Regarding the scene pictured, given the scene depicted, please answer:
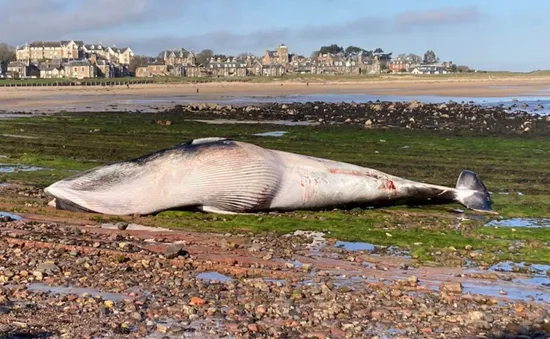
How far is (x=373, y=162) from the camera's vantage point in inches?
741

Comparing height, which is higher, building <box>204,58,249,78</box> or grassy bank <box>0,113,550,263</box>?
building <box>204,58,249,78</box>

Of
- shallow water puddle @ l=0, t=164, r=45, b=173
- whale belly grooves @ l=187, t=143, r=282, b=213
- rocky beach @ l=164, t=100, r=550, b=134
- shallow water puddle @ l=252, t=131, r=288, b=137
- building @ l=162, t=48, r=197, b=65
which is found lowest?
shallow water puddle @ l=0, t=164, r=45, b=173

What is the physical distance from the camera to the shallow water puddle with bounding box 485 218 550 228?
11.6 metres

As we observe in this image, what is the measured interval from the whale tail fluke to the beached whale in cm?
3

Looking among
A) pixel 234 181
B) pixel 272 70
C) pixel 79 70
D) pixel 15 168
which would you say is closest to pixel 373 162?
pixel 234 181

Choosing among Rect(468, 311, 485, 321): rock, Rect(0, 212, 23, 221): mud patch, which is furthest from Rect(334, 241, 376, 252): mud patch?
Rect(0, 212, 23, 221): mud patch

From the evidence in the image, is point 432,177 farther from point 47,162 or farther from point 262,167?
point 47,162

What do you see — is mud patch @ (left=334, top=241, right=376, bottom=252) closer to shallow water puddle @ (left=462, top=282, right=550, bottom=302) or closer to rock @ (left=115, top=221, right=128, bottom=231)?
shallow water puddle @ (left=462, top=282, right=550, bottom=302)

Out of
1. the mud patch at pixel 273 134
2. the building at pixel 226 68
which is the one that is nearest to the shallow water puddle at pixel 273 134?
the mud patch at pixel 273 134

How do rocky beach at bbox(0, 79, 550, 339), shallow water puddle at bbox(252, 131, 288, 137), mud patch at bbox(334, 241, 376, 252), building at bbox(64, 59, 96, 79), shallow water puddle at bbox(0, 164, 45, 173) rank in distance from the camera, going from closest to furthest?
1. rocky beach at bbox(0, 79, 550, 339)
2. mud patch at bbox(334, 241, 376, 252)
3. shallow water puddle at bbox(0, 164, 45, 173)
4. shallow water puddle at bbox(252, 131, 288, 137)
5. building at bbox(64, 59, 96, 79)

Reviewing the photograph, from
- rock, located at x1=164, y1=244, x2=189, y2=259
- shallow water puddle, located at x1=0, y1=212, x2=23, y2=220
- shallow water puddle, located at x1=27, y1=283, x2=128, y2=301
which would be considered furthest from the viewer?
shallow water puddle, located at x1=0, y1=212, x2=23, y2=220

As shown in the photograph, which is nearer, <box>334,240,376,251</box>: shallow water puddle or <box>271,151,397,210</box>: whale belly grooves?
<box>334,240,376,251</box>: shallow water puddle

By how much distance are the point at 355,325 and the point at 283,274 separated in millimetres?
1930

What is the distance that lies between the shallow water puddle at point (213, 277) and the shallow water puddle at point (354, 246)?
227cm
